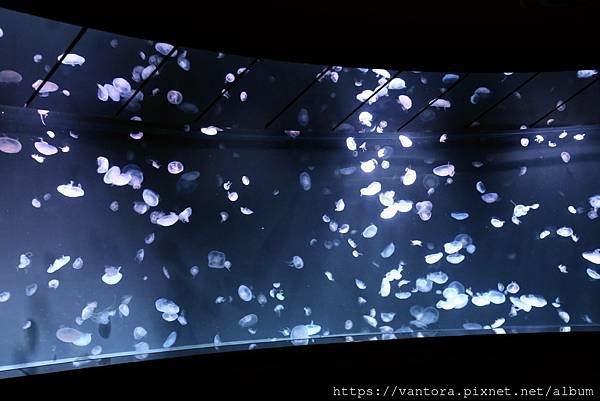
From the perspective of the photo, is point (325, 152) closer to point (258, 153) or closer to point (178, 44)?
point (258, 153)

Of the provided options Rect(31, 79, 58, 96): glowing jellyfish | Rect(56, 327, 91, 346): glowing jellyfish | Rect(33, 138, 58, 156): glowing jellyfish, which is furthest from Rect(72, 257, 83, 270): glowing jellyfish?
Rect(31, 79, 58, 96): glowing jellyfish

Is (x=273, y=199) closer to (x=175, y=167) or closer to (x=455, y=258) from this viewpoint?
(x=175, y=167)

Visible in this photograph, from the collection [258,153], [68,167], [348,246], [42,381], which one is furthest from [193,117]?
[42,381]

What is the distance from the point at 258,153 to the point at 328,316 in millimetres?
2792

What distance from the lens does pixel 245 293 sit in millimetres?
8578

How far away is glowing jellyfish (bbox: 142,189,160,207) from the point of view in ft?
26.5

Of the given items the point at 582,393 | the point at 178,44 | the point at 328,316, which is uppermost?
the point at 178,44

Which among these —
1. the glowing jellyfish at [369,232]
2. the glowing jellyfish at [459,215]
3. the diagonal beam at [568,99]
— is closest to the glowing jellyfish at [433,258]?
the glowing jellyfish at [459,215]

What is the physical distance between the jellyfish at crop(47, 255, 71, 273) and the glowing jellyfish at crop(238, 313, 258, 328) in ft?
8.71

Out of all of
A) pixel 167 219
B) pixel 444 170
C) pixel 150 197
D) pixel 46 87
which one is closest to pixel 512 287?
pixel 444 170

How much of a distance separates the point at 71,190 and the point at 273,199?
298 centimetres

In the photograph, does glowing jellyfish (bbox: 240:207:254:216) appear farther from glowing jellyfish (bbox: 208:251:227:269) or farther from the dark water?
glowing jellyfish (bbox: 208:251:227:269)

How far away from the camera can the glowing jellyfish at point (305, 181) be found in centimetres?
905

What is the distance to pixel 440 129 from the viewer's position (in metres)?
9.20
